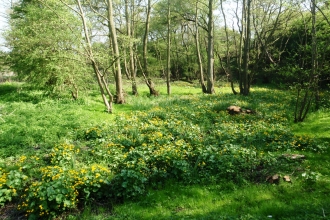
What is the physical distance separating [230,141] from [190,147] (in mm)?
1592

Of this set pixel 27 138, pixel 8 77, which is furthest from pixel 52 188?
pixel 8 77

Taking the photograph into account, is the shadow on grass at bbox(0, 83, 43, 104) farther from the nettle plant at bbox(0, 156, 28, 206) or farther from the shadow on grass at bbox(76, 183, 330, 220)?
the shadow on grass at bbox(76, 183, 330, 220)

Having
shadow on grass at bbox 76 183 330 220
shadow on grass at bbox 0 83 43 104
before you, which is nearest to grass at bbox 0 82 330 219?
shadow on grass at bbox 76 183 330 220

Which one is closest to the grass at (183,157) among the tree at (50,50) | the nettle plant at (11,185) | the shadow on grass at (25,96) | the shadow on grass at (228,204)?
the shadow on grass at (228,204)

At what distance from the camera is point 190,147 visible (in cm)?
771

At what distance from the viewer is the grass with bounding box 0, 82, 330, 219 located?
17.2 feet

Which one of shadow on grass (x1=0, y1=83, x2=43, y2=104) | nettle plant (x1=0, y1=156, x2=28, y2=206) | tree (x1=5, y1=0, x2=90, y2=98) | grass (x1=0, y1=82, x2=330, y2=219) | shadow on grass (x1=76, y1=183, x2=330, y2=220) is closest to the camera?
shadow on grass (x1=76, y1=183, x2=330, y2=220)

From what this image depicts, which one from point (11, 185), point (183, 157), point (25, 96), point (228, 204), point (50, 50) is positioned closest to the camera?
point (228, 204)

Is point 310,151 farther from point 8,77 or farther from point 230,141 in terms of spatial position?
point 8,77

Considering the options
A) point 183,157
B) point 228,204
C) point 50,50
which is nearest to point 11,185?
point 183,157

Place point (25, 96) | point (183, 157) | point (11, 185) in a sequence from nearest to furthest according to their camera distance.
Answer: point (11, 185) → point (183, 157) → point (25, 96)

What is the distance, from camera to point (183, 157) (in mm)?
7023

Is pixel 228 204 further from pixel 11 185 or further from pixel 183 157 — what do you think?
pixel 11 185

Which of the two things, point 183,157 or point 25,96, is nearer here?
point 183,157
